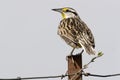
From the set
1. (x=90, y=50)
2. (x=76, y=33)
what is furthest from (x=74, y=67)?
(x=76, y=33)

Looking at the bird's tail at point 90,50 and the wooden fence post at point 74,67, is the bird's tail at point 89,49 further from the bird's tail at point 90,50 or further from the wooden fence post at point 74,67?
the wooden fence post at point 74,67

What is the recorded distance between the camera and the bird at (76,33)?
11.0 m

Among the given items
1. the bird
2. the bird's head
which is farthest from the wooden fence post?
the bird's head

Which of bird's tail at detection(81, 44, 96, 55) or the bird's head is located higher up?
the bird's head

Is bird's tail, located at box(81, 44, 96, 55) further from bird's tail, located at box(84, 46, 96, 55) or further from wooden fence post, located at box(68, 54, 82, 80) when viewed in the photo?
wooden fence post, located at box(68, 54, 82, 80)

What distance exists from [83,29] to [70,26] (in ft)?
1.21

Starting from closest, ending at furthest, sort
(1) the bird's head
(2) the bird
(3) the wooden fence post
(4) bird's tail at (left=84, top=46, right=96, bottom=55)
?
1. (3) the wooden fence post
2. (4) bird's tail at (left=84, top=46, right=96, bottom=55)
3. (2) the bird
4. (1) the bird's head

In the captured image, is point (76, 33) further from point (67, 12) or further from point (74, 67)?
point (74, 67)

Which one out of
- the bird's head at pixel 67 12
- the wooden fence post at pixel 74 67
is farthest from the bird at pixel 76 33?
the wooden fence post at pixel 74 67

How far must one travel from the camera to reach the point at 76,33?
38.5 ft

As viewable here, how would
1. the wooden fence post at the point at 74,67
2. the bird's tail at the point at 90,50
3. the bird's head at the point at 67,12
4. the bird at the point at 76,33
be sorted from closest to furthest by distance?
1. the wooden fence post at the point at 74,67
2. the bird's tail at the point at 90,50
3. the bird at the point at 76,33
4. the bird's head at the point at 67,12

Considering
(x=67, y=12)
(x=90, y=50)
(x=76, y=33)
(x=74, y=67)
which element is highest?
(x=67, y=12)

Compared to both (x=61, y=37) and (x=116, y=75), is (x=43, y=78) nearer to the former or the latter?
(x=116, y=75)

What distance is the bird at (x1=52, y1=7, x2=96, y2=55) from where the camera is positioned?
36.1 feet
